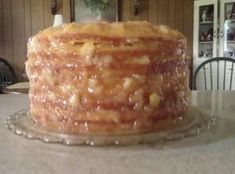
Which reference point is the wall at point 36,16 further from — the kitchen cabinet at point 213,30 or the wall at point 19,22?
the kitchen cabinet at point 213,30

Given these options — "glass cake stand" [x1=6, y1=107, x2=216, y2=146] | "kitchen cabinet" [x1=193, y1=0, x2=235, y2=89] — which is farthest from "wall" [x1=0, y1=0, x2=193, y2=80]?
"glass cake stand" [x1=6, y1=107, x2=216, y2=146]

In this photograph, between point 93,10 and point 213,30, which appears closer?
point 213,30

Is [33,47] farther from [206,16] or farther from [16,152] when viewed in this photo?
[206,16]

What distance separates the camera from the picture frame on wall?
4410mm

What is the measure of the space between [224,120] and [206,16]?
3.77 metres

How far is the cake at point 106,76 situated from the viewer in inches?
23.0

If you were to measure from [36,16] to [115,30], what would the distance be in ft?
13.5

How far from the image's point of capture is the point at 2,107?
98 centimetres

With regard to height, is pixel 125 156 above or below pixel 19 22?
below

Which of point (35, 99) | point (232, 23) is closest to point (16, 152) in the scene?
point (35, 99)

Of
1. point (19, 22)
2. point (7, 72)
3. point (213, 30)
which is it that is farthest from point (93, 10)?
point (213, 30)

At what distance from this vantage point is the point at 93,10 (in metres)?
4.43

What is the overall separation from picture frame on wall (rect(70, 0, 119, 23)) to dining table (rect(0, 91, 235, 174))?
3884 mm

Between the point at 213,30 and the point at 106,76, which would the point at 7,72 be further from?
the point at 106,76
